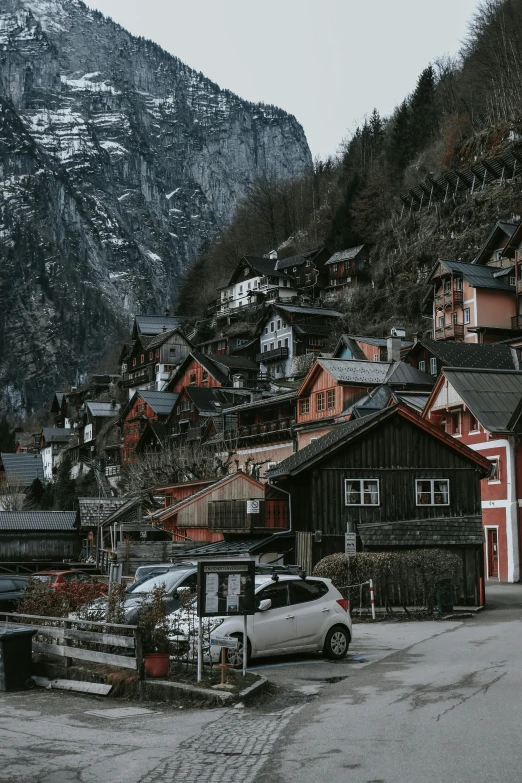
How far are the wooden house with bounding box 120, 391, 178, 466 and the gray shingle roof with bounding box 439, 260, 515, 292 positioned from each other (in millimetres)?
29947

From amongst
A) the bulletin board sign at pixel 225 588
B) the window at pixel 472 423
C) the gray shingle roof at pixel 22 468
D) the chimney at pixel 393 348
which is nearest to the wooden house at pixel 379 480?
the window at pixel 472 423

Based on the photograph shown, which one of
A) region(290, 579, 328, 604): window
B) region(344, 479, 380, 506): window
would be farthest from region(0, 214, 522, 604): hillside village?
region(290, 579, 328, 604): window

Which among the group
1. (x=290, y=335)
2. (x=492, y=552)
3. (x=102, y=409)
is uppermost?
(x=290, y=335)

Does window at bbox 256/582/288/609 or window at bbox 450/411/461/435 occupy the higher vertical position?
window at bbox 450/411/461/435

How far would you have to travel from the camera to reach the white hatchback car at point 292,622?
18.4 m

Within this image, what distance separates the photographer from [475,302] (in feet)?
265

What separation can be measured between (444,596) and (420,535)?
151 inches

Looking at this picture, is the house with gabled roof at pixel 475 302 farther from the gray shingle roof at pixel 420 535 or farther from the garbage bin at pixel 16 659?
the garbage bin at pixel 16 659

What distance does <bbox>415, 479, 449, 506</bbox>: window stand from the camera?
35906 millimetres

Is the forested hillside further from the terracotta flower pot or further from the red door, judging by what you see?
the terracotta flower pot

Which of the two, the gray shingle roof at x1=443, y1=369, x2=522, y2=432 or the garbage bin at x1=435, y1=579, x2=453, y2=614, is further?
the gray shingle roof at x1=443, y1=369, x2=522, y2=432

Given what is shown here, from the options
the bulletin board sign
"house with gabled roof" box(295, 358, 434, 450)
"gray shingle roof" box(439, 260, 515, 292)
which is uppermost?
"gray shingle roof" box(439, 260, 515, 292)

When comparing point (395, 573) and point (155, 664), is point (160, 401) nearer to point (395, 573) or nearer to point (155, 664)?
point (395, 573)

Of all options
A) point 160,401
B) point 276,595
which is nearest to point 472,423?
point 276,595
